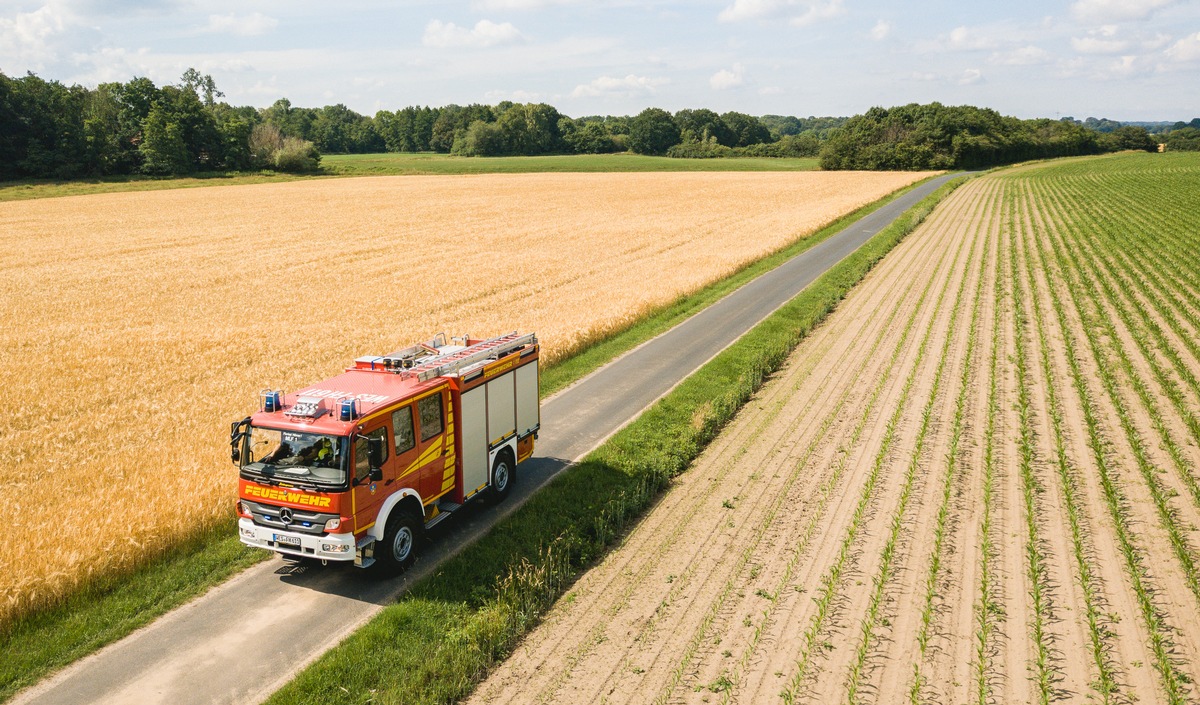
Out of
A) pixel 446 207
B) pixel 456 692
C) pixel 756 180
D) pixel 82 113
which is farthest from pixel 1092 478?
pixel 82 113

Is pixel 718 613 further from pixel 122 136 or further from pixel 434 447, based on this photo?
pixel 122 136

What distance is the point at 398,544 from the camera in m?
12.7

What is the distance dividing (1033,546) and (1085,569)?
0.89m

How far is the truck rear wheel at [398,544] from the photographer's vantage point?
12443 millimetres

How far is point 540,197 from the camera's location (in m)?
83.5

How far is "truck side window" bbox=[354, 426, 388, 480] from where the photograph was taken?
1166 centimetres

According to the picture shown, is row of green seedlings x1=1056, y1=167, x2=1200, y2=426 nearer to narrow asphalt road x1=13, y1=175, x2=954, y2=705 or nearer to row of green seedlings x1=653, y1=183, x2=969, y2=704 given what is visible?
row of green seedlings x1=653, y1=183, x2=969, y2=704

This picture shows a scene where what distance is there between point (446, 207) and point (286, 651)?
209ft

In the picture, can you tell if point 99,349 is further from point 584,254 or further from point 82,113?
point 82,113

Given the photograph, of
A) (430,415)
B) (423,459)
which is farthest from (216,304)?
(423,459)

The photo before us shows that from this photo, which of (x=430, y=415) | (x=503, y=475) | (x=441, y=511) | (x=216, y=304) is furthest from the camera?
(x=216, y=304)

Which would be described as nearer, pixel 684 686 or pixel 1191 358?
pixel 684 686

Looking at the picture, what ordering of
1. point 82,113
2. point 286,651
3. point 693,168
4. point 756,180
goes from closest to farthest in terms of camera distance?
point 286,651, point 82,113, point 756,180, point 693,168

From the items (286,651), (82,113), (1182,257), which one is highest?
(82,113)
